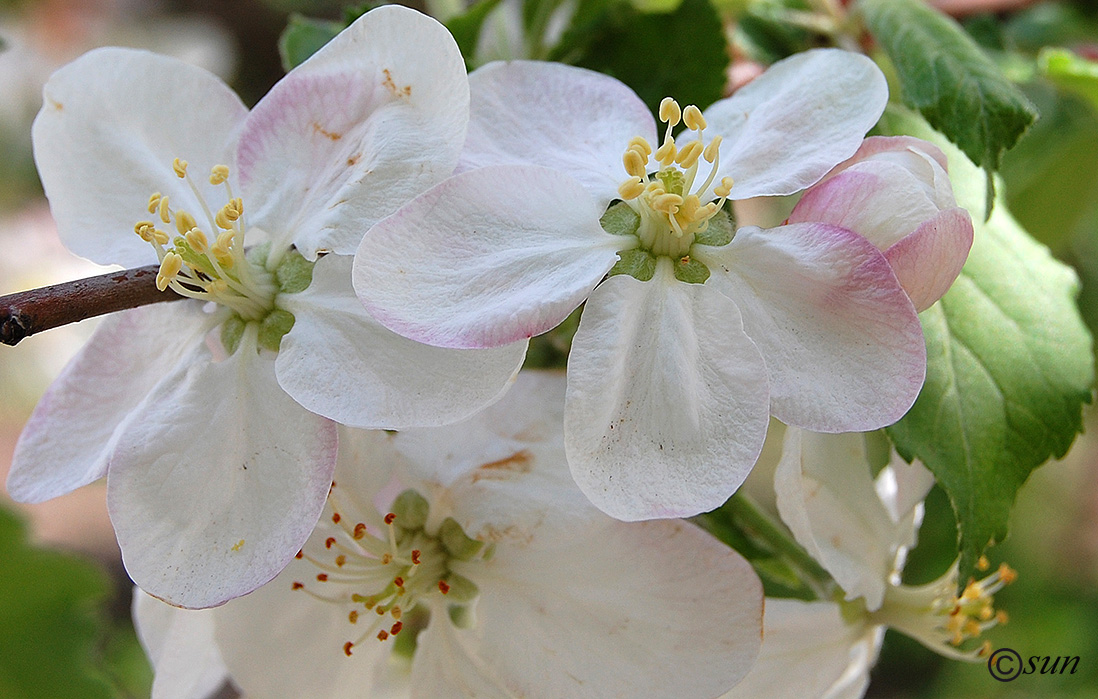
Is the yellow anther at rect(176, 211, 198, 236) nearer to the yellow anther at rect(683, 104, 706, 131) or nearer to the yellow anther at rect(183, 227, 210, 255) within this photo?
the yellow anther at rect(183, 227, 210, 255)

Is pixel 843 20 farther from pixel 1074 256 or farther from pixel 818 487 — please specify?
pixel 1074 256

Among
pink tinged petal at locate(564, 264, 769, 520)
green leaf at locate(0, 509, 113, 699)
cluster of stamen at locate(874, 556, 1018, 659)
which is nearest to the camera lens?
pink tinged petal at locate(564, 264, 769, 520)

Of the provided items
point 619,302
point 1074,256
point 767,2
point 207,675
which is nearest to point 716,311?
point 619,302

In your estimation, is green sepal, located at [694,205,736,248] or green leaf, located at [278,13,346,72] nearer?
green sepal, located at [694,205,736,248]

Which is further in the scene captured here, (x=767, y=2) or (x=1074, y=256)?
(x=1074, y=256)

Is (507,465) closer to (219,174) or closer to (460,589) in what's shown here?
(460,589)

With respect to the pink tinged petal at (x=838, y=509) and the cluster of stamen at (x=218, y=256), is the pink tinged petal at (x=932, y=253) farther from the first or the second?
the cluster of stamen at (x=218, y=256)

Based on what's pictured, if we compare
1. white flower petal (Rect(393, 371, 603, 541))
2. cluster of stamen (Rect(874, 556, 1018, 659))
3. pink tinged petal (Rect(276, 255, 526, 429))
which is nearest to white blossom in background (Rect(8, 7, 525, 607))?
pink tinged petal (Rect(276, 255, 526, 429))
